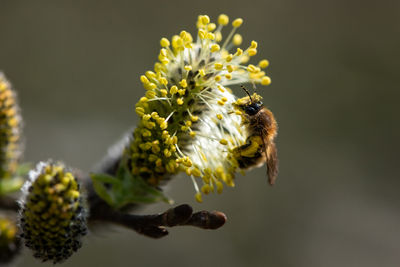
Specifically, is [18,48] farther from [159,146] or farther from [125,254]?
[159,146]

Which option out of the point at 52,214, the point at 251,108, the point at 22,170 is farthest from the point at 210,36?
the point at 22,170

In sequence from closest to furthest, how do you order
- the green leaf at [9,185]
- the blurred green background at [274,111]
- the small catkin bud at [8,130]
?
1. the small catkin bud at [8,130]
2. the green leaf at [9,185]
3. the blurred green background at [274,111]

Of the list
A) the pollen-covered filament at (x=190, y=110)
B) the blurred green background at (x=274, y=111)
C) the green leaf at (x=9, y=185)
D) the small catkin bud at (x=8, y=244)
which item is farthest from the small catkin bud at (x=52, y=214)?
the blurred green background at (x=274, y=111)

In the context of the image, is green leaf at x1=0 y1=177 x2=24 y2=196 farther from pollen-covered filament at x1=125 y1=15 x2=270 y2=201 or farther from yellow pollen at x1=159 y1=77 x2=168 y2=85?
yellow pollen at x1=159 y1=77 x2=168 y2=85

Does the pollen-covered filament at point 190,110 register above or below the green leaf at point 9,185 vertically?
above

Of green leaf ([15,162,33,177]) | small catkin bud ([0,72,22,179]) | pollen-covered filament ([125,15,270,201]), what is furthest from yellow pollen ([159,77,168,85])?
green leaf ([15,162,33,177])

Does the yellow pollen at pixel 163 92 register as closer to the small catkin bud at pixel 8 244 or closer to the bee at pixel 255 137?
the bee at pixel 255 137
